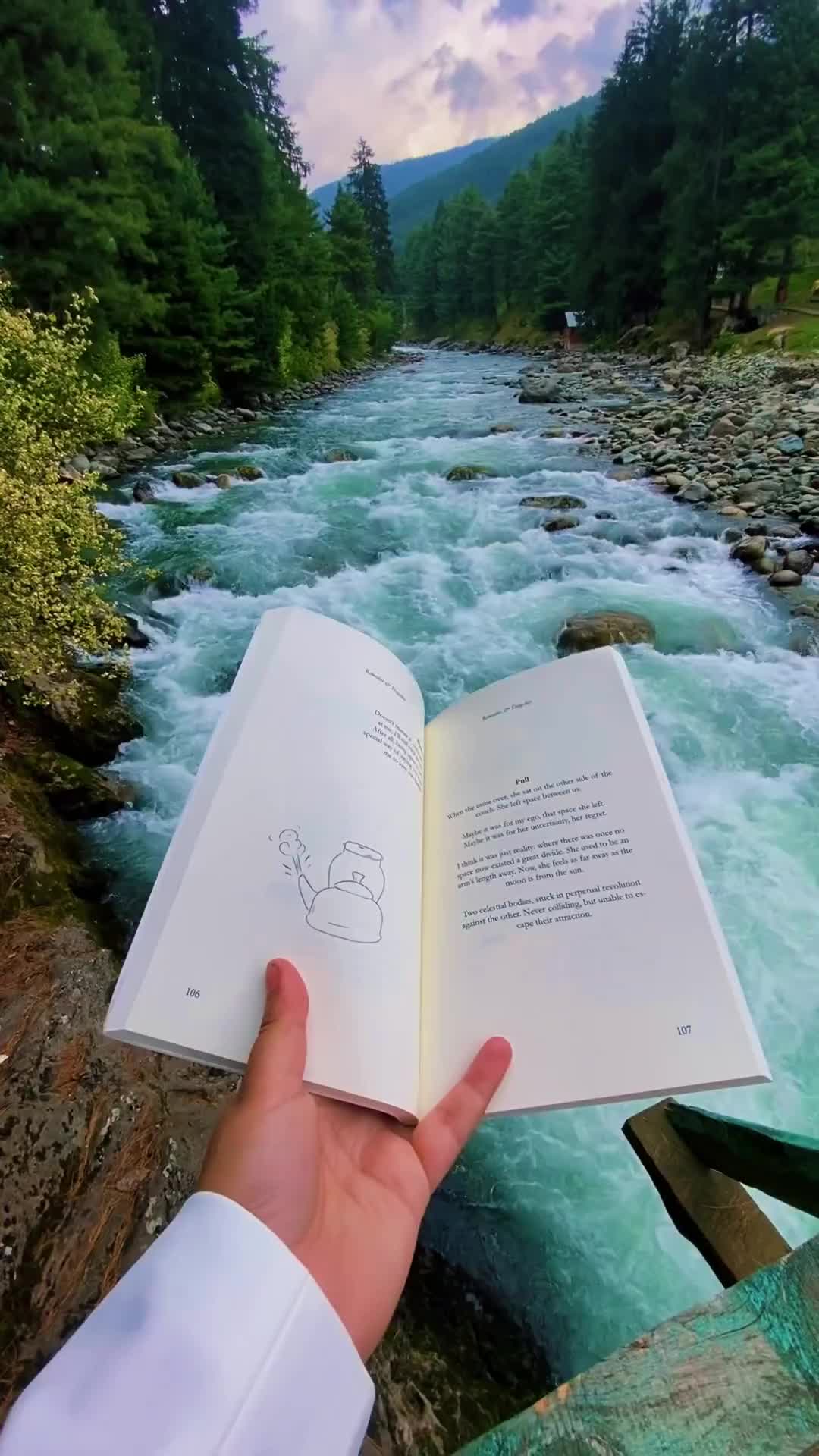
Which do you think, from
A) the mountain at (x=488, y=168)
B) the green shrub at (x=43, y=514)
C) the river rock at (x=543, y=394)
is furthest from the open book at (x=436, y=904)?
the mountain at (x=488, y=168)

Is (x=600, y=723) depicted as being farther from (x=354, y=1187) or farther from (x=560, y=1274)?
(x=560, y=1274)

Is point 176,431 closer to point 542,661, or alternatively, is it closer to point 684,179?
point 542,661

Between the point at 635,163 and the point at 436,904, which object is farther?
the point at 635,163

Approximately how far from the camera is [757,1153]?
44.1 inches

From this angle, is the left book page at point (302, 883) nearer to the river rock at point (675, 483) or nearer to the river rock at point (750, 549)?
the river rock at point (750, 549)

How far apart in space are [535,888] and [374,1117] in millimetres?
375

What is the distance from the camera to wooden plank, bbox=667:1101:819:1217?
1034 mm

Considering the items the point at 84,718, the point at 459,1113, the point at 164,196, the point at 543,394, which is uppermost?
the point at 164,196

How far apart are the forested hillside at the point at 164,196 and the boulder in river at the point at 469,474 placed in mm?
4257

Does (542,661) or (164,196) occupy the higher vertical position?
(164,196)

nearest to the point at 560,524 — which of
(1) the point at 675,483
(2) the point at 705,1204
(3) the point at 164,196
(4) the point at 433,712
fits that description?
(1) the point at 675,483

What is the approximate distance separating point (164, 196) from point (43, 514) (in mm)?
12103

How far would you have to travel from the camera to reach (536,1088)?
89 centimetres

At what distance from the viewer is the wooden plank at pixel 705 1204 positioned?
121 centimetres
